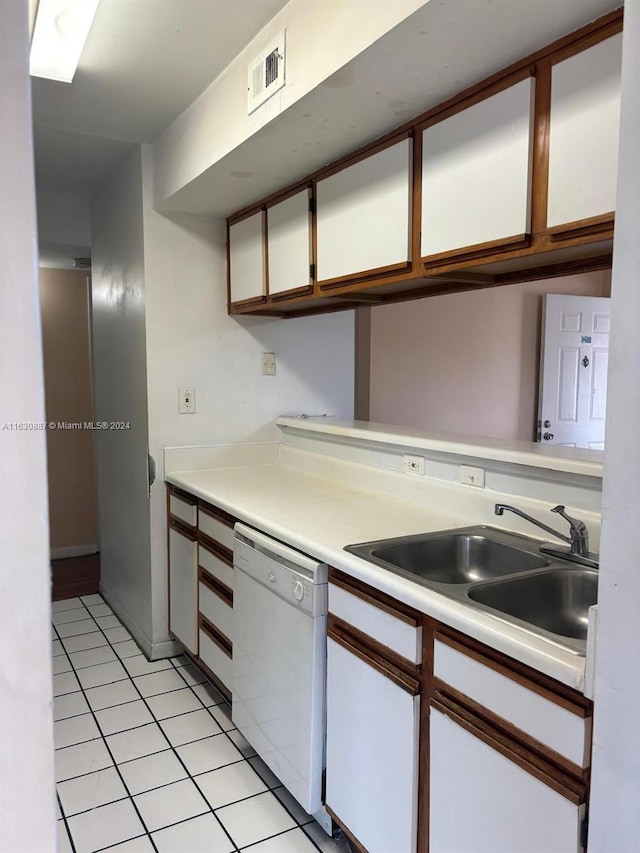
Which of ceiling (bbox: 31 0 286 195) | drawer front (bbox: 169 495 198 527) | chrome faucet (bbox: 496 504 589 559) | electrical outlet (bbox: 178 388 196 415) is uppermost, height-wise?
ceiling (bbox: 31 0 286 195)

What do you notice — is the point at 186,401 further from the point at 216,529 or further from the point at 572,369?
the point at 572,369

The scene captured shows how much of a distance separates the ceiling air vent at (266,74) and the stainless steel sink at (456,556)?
A: 1.36 meters

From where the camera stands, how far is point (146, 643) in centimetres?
299

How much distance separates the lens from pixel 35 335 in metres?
0.42

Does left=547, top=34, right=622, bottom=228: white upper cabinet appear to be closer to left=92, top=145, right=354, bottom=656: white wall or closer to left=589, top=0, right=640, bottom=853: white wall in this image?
left=589, top=0, right=640, bottom=853: white wall

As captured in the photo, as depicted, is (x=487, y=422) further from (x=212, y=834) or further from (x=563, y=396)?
(x=212, y=834)

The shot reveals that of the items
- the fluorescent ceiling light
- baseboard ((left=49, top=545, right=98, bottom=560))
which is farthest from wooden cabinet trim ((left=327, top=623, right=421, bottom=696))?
baseboard ((left=49, top=545, right=98, bottom=560))

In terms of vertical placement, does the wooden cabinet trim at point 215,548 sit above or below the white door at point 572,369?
below

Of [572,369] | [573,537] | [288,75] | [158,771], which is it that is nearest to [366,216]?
[288,75]

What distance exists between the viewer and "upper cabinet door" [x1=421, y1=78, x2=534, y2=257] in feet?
4.65

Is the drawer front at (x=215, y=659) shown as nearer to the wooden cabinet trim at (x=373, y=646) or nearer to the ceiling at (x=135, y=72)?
the wooden cabinet trim at (x=373, y=646)

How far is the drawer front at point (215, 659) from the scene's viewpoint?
2.34 metres

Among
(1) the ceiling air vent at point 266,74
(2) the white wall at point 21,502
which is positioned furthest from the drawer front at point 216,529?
(2) the white wall at point 21,502

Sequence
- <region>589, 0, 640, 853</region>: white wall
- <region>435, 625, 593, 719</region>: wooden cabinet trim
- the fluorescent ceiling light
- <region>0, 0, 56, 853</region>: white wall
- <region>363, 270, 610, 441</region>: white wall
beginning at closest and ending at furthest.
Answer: <region>0, 0, 56, 853</region>: white wall < <region>589, 0, 640, 853</region>: white wall < <region>435, 625, 593, 719</region>: wooden cabinet trim < the fluorescent ceiling light < <region>363, 270, 610, 441</region>: white wall
